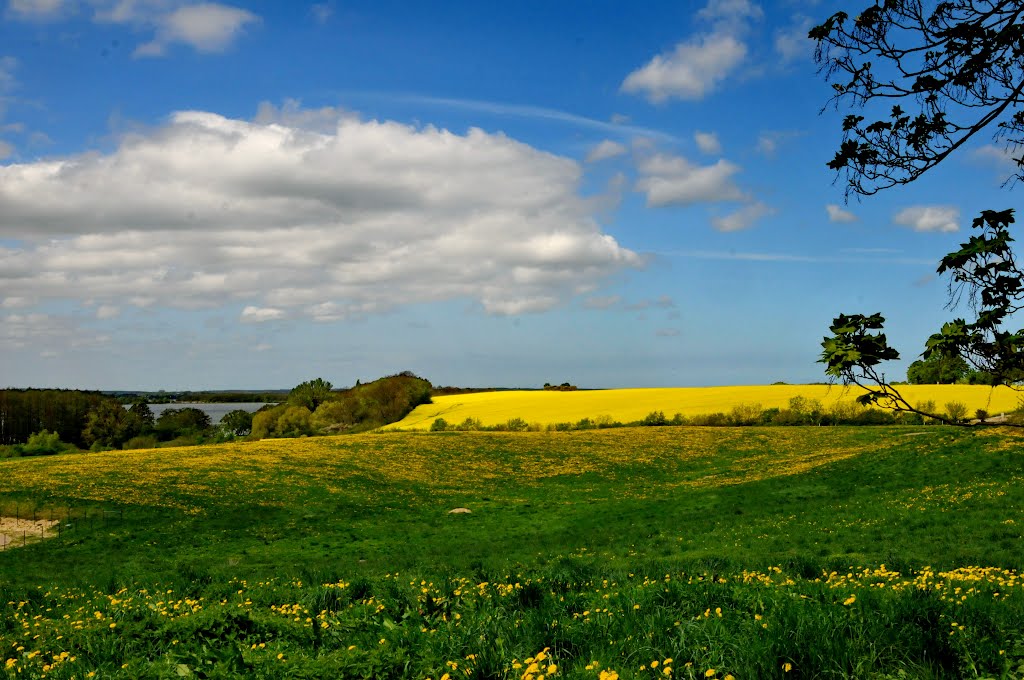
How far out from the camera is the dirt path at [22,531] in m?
29.3

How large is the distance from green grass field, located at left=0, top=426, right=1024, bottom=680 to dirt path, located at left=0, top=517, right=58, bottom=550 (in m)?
0.82

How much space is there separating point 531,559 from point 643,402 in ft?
249

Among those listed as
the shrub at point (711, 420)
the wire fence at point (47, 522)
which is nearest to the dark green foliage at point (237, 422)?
the shrub at point (711, 420)

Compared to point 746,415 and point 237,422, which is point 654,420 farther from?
point 237,422

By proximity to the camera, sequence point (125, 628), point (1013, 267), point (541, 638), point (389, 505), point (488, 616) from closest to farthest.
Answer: point (1013, 267) < point (541, 638) < point (488, 616) < point (125, 628) < point (389, 505)

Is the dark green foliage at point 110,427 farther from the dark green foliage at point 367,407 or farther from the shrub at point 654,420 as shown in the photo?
the shrub at point 654,420

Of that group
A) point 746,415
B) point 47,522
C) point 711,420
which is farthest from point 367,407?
point 47,522

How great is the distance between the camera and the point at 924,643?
22.7ft

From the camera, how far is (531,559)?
2372cm

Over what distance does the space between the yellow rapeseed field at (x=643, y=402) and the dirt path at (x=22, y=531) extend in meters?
58.2

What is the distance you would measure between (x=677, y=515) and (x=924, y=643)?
25187 mm

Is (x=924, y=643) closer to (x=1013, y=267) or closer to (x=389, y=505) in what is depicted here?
(x=1013, y=267)

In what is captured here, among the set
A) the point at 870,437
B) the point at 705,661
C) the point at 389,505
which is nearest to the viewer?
the point at 705,661

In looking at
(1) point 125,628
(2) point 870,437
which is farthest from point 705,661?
(2) point 870,437
